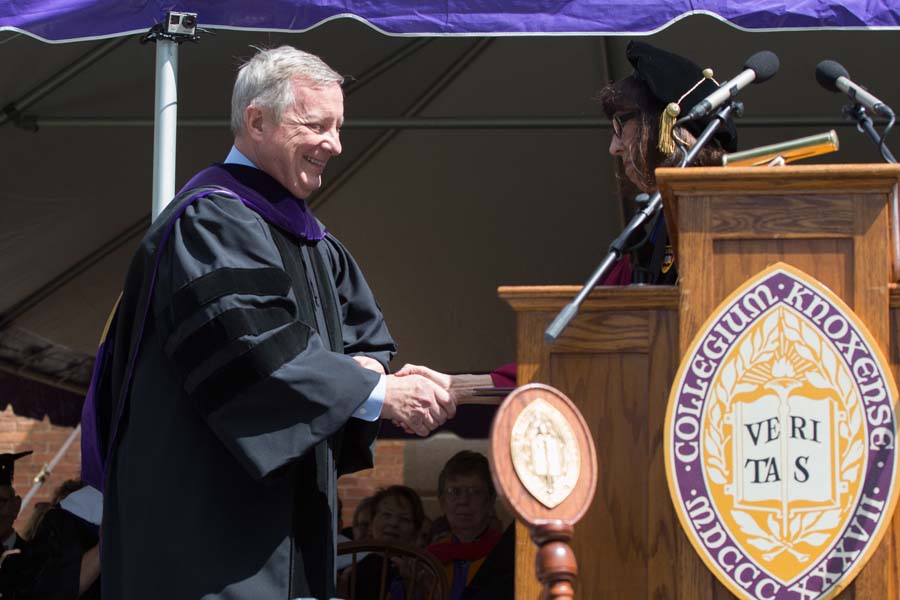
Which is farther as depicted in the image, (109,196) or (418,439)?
(418,439)

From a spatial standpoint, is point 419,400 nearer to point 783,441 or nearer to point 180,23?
point 783,441

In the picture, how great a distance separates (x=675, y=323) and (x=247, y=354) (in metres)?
0.87

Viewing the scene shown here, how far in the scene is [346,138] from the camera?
664 centimetres

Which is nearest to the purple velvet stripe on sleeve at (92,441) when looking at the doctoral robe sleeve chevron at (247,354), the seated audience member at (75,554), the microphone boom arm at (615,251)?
the doctoral robe sleeve chevron at (247,354)

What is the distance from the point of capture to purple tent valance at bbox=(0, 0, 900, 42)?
13.0 ft

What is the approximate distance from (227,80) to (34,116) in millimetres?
789

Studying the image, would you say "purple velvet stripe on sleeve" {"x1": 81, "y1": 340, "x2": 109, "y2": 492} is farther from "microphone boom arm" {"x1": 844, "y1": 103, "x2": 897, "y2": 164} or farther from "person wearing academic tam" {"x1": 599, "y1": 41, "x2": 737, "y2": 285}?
"microphone boom arm" {"x1": 844, "y1": 103, "x2": 897, "y2": 164}

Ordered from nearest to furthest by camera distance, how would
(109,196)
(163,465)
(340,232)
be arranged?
(163,465) → (109,196) → (340,232)

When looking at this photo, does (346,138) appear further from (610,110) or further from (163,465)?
(163,465)

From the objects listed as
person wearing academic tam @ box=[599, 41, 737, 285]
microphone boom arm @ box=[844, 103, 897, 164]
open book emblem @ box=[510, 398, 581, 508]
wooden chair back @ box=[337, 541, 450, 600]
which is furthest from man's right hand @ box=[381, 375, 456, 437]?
wooden chair back @ box=[337, 541, 450, 600]

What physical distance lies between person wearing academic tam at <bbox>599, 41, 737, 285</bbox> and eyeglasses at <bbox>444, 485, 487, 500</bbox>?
2364 millimetres

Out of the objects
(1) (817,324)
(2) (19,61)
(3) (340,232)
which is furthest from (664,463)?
(3) (340,232)

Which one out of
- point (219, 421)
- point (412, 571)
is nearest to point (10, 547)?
point (412, 571)

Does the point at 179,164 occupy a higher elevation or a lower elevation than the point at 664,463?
higher
